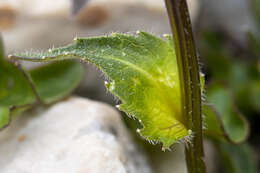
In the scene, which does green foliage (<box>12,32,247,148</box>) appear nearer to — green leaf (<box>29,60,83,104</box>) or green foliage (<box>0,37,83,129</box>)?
green foliage (<box>0,37,83,129</box>)

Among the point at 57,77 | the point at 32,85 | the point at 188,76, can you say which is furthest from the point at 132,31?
the point at 188,76

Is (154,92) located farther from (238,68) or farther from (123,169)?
(238,68)

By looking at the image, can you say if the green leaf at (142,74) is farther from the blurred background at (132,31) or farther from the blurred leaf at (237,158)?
the blurred leaf at (237,158)

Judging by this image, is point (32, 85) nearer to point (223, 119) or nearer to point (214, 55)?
point (223, 119)

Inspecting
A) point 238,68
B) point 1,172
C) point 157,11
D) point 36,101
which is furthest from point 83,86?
point 238,68

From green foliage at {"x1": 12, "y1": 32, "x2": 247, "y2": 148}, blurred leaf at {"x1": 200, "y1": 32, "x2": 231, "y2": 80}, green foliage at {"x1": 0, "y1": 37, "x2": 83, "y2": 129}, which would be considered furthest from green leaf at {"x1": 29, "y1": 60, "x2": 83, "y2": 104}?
blurred leaf at {"x1": 200, "y1": 32, "x2": 231, "y2": 80}
